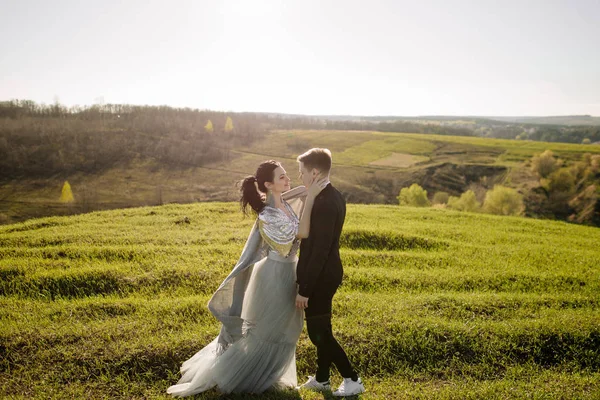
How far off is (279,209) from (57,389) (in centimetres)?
432

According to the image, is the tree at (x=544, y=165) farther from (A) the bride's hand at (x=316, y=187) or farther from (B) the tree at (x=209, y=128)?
(A) the bride's hand at (x=316, y=187)

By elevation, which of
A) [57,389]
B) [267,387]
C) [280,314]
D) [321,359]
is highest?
[280,314]

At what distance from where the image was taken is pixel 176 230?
583 inches

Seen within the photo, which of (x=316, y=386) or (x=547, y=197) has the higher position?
(x=316, y=386)

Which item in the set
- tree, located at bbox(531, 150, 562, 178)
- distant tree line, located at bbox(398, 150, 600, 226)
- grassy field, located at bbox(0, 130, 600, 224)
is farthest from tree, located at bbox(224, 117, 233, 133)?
tree, located at bbox(531, 150, 562, 178)

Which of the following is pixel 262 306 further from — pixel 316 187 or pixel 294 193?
pixel 316 187

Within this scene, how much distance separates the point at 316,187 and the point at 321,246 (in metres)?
0.69

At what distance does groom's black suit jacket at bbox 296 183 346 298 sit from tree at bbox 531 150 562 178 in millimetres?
86675

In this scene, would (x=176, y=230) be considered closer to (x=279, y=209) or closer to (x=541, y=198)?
(x=279, y=209)

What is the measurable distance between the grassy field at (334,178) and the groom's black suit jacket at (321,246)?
6712 centimetres

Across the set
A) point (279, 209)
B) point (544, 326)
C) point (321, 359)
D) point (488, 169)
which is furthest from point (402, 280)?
point (488, 169)

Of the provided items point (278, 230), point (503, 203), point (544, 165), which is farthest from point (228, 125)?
point (278, 230)

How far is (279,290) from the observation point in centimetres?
507

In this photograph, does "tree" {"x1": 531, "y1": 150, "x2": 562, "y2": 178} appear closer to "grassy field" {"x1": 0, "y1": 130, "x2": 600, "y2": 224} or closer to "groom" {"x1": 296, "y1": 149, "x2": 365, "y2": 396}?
"grassy field" {"x1": 0, "y1": 130, "x2": 600, "y2": 224}
